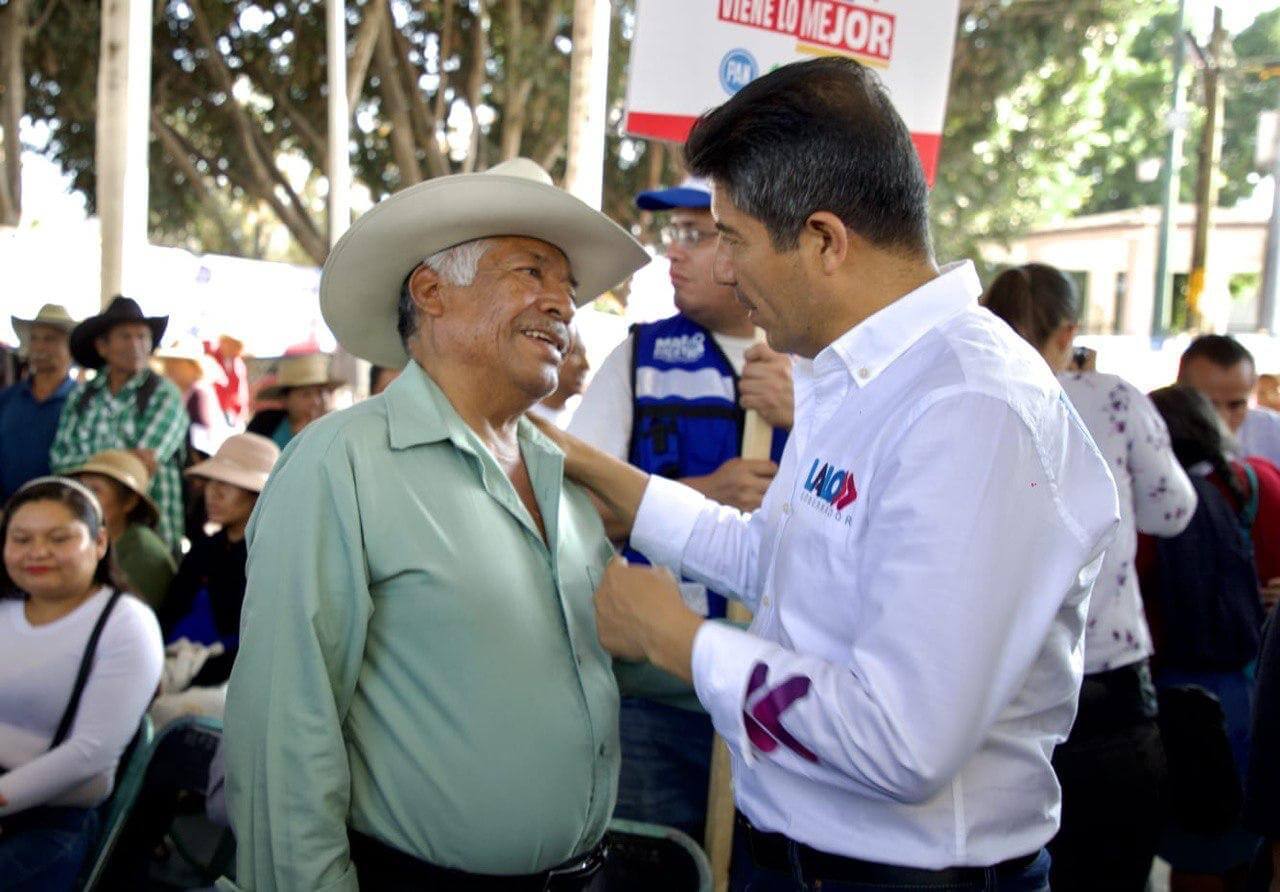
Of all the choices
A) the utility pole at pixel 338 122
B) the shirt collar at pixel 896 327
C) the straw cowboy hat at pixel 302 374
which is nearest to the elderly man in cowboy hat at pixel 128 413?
the straw cowboy hat at pixel 302 374

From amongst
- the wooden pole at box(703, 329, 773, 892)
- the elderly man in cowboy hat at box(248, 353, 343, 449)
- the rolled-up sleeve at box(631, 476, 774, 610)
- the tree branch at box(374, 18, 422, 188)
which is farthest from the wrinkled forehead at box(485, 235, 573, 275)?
the tree branch at box(374, 18, 422, 188)

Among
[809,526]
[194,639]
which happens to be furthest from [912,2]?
[194,639]

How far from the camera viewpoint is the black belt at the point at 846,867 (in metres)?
1.78

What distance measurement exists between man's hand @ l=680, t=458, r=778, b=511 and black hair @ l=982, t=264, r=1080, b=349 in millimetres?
1004

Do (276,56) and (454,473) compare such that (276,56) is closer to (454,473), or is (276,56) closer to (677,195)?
(677,195)

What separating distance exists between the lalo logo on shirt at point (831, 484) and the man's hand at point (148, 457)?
5.09 meters

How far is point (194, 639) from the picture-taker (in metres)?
5.09

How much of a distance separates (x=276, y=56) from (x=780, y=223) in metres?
17.0

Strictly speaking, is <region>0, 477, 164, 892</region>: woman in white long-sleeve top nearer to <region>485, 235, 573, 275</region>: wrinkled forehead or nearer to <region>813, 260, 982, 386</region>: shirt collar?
<region>485, 235, 573, 275</region>: wrinkled forehead

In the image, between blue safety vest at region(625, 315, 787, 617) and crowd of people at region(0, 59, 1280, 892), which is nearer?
crowd of people at region(0, 59, 1280, 892)

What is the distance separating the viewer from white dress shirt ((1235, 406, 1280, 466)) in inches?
249

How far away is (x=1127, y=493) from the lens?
3646 mm

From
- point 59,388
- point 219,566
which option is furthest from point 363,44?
point 219,566

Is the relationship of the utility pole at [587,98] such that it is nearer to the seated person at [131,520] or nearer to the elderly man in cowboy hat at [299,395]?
the elderly man in cowboy hat at [299,395]
